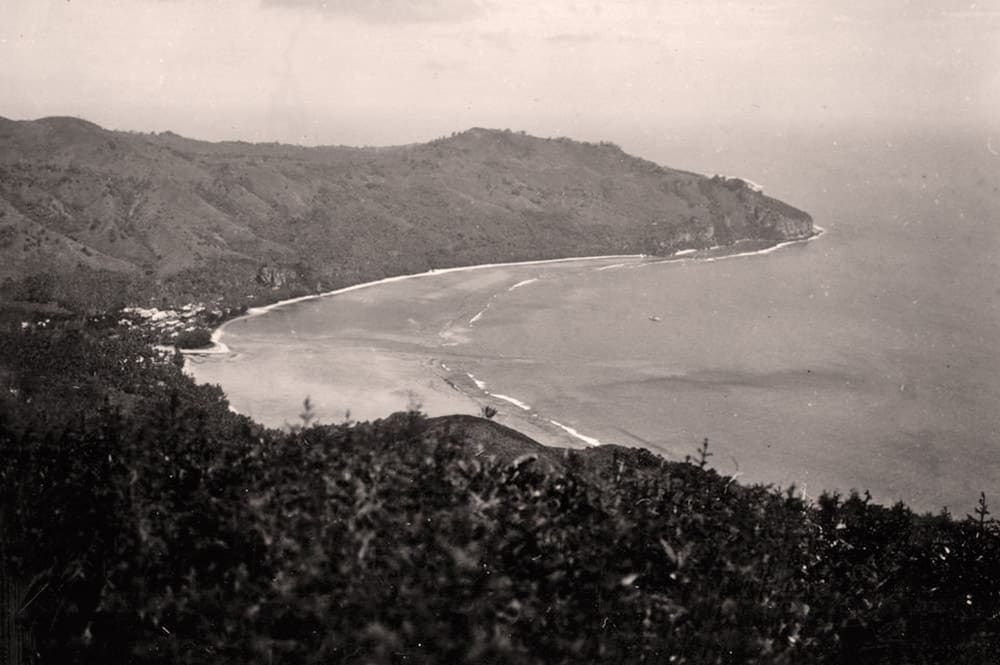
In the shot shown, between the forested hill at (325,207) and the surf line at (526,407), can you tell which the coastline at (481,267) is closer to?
the forested hill at (325,207)

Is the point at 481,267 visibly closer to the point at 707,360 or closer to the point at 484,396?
the point at 707,360

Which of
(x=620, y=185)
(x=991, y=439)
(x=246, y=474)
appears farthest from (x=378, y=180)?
(x=246, y=474)

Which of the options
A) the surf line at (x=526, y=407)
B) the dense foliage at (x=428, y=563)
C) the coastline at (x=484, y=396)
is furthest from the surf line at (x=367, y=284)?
the dense foliage at (x=428, y=563)

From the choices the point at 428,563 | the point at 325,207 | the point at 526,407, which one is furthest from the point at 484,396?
the point at 325,207

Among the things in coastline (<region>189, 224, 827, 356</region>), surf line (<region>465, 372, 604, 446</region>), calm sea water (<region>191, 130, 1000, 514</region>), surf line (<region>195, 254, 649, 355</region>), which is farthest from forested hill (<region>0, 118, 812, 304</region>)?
surf line (<region>465, 372, 604, 446</region>)

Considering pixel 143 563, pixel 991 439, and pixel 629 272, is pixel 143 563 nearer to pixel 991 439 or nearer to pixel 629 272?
pixel 991 439

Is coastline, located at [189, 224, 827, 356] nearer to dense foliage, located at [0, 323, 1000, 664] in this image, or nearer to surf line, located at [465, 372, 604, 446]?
surf line, located at [465, 372, 604, 446]

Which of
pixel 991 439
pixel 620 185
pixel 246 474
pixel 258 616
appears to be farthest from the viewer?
pixel 620 185
